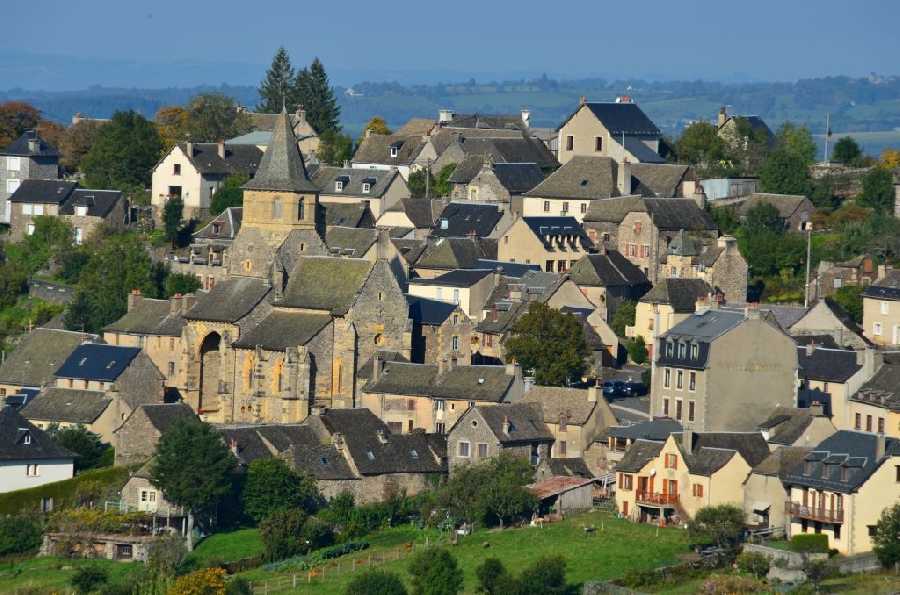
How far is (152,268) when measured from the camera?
337ft

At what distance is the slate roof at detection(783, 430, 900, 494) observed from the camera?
222ft

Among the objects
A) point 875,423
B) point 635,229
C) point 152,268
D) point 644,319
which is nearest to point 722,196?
point 635,229

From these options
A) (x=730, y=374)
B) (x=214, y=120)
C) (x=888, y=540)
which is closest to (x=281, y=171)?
(x=730, y=374)

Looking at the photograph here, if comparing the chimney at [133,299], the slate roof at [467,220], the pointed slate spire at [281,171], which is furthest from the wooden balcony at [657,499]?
the slate roof at [467,220]

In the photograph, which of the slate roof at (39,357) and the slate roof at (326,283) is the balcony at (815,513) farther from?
the slate roof at (39,357)

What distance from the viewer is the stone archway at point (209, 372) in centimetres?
8950

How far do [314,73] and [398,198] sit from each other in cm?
3256

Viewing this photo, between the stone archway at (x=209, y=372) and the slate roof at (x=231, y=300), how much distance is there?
48.1 inches

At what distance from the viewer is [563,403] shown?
3091 inches

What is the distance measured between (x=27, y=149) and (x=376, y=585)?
207 ft

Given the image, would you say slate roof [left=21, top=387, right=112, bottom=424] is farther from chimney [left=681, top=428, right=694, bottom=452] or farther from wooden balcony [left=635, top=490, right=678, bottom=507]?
chimney [left=681, top=428, right=694, bottom=452]

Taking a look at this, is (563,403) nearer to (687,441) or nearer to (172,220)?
(687,441)

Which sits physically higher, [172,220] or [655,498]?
[172,220]

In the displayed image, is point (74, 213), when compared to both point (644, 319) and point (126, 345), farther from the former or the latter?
point (644, 319)
